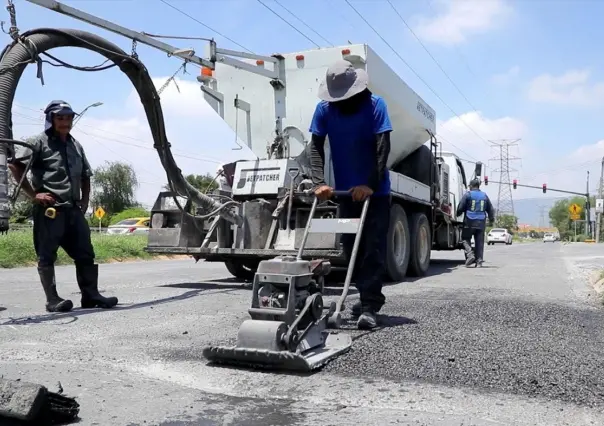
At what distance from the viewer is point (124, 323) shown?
5.34 m

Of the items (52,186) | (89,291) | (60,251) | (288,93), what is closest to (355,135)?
(52,186)

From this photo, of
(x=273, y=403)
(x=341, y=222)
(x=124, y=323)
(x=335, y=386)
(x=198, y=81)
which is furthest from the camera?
(x=198, y=81)

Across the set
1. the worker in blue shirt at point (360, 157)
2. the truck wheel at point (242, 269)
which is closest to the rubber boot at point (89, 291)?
the worker in blue shirt at point (360, 157)

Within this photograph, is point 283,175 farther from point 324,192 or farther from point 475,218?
point 475,218

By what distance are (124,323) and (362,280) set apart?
205cm

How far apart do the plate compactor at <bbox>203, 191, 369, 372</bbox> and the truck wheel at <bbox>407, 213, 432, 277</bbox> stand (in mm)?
5754

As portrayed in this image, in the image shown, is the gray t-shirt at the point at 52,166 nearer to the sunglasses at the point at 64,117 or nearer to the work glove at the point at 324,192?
the sunglasses at the point at 64,117

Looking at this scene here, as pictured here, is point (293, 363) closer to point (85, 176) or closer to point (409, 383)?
point (409, 383)

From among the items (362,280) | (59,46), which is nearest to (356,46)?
(59,46)

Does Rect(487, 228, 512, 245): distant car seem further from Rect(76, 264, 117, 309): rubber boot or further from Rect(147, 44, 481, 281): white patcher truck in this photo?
Rect(76, 264, 117, 309): rubber boot

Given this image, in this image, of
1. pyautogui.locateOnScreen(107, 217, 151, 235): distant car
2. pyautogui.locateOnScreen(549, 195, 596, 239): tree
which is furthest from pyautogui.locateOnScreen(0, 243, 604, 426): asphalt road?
pyautogui.locateOnScreen(549, 195, 596, 239): tree

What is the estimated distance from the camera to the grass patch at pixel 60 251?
14.2m

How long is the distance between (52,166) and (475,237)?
9509mm

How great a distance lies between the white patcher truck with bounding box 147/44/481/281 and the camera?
816 centimetres
